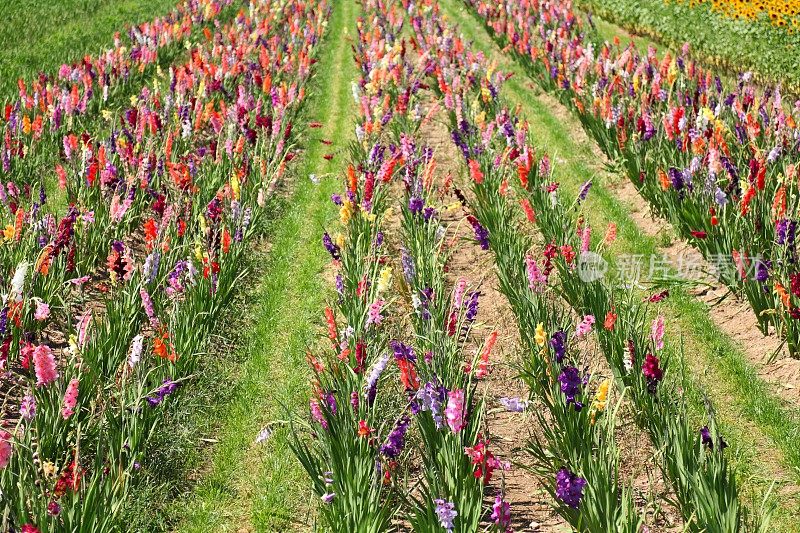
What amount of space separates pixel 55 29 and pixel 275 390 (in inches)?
455

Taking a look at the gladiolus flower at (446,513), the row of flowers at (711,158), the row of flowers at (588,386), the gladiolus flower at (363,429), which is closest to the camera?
the gladiolus flower at (446,513)

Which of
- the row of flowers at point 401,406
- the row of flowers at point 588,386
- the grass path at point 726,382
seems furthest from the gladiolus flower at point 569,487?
the grass path at point 726,382

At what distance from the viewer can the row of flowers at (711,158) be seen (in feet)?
17.5

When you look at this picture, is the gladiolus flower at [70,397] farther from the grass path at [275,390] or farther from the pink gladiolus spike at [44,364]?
the grass path at [275,390]

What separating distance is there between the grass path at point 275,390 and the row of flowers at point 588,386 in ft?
4.45

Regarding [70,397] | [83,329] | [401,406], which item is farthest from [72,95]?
[70,397]

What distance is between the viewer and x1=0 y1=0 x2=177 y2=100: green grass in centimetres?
1149

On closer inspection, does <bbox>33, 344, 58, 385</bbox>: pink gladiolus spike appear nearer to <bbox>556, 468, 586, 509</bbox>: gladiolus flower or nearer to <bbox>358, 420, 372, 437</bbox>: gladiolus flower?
<bbox>358, 420, 372, 437</bbox>: gladiolus flower

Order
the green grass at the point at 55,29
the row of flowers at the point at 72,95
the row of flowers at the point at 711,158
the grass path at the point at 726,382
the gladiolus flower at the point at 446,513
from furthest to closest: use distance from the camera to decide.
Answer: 1. the green grass at the point at 55,29
2. the row of flowers at the point at 72,95
3. the row of flowers at the point at 711,158
4. the grass path at the point at 726,382
5. the gladiolus flower at the point at 446,513

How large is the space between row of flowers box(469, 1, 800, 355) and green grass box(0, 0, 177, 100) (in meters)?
7.06

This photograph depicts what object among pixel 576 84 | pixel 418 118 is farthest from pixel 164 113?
pixel 576 84

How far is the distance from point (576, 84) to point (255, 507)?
703 centimetres

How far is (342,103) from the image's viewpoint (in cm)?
1170

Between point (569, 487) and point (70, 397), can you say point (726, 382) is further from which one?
point (70, 397)
